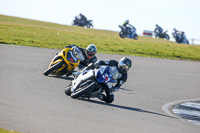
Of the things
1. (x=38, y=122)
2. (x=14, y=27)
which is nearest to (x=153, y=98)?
(x=38, y=122)

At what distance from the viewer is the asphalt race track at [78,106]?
635 centimetres

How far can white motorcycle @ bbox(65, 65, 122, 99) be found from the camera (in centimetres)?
884

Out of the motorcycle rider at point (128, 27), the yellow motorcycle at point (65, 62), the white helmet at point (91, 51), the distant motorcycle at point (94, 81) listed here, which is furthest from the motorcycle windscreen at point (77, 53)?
the motorcycle rider at point (128, 27)

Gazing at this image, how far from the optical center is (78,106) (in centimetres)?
823

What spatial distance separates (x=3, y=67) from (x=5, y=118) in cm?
767

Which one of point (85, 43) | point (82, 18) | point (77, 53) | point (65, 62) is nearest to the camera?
point (77, 53)

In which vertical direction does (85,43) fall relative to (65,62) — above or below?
below

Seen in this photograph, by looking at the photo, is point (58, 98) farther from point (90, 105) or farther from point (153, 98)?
point (153, 98)

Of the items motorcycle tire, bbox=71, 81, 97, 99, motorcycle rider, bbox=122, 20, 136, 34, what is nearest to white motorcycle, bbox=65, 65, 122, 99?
motorcycle tire, bbox=71, 81, 97, 99

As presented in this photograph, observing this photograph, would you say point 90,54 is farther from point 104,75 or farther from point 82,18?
point 82,18

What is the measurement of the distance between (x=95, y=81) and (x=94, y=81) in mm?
45

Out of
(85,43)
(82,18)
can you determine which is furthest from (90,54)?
(82,18)

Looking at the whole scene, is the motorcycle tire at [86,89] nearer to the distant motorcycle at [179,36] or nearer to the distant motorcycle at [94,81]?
the distant motorcycle at [94,81]

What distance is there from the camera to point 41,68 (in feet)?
49.3
